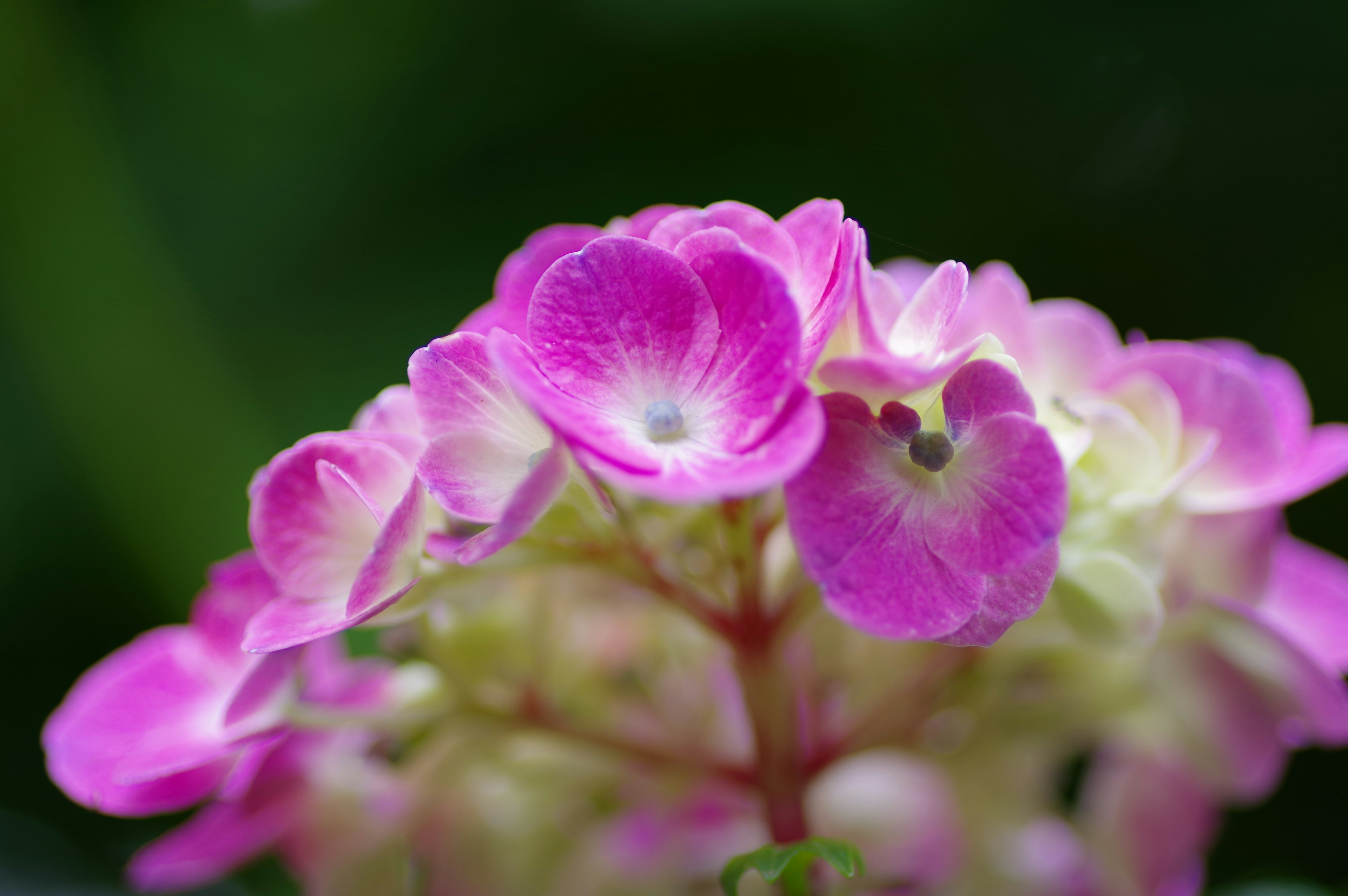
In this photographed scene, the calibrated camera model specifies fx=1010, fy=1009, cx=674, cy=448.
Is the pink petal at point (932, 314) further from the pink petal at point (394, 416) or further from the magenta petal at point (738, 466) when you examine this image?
the pink petal at point (394, 416)

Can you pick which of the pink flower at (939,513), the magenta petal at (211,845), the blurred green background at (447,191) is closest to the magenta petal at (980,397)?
the pink flower at (939,513)

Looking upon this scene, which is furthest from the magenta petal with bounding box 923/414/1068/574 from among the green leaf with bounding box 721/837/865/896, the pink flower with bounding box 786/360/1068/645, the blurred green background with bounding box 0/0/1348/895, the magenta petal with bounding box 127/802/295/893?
the blurred green background with bounding box 0/0/1348/895

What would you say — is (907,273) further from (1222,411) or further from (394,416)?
(394,416)

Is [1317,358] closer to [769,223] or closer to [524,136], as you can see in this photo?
[524,136]

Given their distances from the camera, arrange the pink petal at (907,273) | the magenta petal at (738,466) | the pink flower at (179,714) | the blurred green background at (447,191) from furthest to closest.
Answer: the blurred green background at (447,191) → the pink petal at (907,273) → the pink flower at (179,714) → the magenta petal at (738,466)

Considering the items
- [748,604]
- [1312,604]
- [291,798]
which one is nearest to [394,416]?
[748,604]

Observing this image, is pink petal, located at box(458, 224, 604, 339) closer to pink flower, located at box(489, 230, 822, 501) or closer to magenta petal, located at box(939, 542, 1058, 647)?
pink flower, located at box(489, 230, 822, 501)
